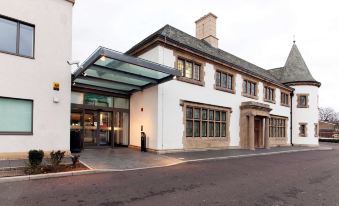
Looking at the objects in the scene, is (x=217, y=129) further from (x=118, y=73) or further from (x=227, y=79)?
(x=118, y=73)

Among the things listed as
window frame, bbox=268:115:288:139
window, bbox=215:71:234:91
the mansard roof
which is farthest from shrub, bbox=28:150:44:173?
the mansard roof

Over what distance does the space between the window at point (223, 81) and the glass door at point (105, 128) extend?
27.2ft

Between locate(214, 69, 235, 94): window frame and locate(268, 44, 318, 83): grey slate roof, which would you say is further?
locate(268, 44, 318, 83): grey slate roof

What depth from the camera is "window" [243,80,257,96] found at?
2131 centimetres

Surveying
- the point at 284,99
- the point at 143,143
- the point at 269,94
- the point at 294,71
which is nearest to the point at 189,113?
the point at 143,143

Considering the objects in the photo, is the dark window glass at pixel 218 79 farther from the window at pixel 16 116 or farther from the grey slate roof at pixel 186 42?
the window at pixel 16 116

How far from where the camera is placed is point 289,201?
19.6ft

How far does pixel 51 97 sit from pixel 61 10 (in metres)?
4.40

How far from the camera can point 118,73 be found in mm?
12211

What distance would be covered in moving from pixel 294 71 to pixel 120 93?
78.3 feet

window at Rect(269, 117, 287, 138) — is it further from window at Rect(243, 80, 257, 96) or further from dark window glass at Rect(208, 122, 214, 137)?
dark window glass at Rect(208, 122, 214, 137)

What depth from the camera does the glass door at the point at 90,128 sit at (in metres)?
15.0

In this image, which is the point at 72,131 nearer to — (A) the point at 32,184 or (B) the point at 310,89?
(A) the point at 32,184

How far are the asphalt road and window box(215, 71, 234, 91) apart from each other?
398 inches
